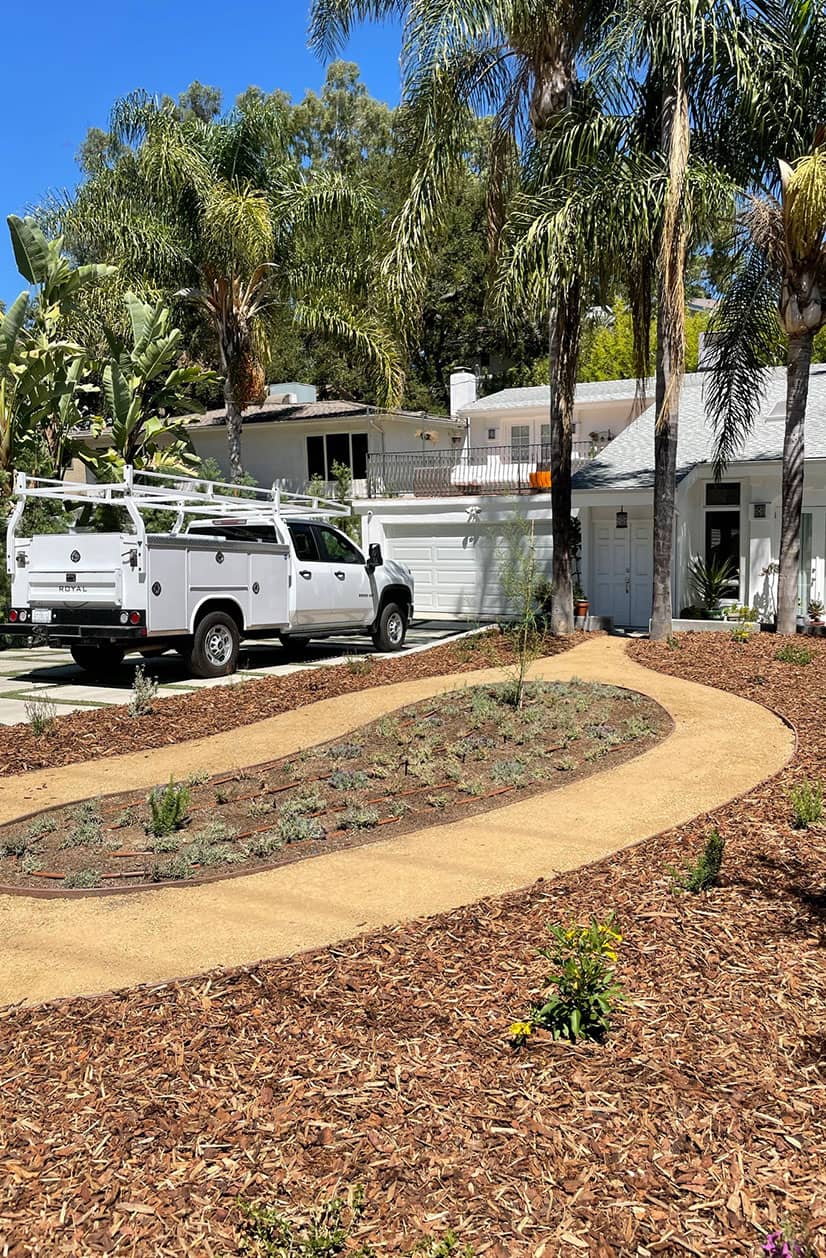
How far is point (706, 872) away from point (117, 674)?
11.4 m

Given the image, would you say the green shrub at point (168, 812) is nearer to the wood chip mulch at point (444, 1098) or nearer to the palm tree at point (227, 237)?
the wood chip mulch at point (444, 1098)

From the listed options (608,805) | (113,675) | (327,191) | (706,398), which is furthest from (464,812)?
(327,191)

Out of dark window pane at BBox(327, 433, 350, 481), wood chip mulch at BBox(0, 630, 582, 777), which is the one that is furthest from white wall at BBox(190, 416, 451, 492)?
wood chip mulch at BBox(0, 630, 582, 777)

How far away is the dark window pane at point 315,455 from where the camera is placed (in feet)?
112

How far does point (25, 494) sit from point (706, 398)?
1579 cm

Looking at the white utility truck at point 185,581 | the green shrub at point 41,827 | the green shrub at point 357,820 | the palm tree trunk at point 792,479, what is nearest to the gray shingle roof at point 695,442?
the palm tree trunk at point 792,479

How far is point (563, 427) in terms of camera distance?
18219mm

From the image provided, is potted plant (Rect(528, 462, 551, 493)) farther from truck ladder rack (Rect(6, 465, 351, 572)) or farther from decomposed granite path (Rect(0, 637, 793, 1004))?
decomposed granite path (Rect(0, 637, 793, 1004))

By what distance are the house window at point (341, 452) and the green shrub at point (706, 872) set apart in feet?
92.7

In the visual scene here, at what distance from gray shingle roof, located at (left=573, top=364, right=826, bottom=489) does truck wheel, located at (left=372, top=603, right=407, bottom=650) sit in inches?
207

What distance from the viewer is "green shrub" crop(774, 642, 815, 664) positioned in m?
14.3

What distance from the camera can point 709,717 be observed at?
11.1m

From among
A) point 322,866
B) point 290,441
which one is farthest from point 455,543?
point 322,866

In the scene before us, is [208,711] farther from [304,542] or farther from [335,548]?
[335,548]
